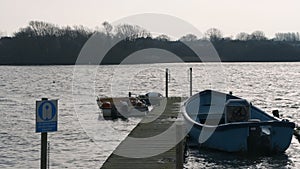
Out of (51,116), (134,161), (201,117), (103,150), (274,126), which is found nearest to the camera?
(51,116)

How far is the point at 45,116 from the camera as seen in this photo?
26.7 feet

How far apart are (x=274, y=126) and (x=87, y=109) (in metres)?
17.9

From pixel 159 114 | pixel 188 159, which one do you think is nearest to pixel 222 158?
pixel 188 159

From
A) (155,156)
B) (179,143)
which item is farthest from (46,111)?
(155,156)

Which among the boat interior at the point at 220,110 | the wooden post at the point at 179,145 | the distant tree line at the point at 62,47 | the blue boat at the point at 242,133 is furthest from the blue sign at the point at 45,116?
the distant tree line at the point at 62,47

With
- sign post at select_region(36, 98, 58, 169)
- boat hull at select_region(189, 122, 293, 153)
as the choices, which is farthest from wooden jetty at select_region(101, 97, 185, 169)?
sign post at select_region(36, 98, 58, 169)

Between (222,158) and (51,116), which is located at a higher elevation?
(51,116)

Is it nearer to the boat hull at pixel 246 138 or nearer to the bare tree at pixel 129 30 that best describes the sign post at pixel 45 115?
the boat hull at pixel 246 138

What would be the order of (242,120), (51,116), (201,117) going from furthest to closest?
(201,117), (242,120), (51,116)

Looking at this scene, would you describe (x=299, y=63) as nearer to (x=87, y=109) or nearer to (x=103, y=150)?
(x=87, y=109)

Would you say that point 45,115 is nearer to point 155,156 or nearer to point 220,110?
point 155,156

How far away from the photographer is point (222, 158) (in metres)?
16.3

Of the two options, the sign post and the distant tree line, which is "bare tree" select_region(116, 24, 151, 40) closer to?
the sign post

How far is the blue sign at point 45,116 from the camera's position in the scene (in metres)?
8.09
